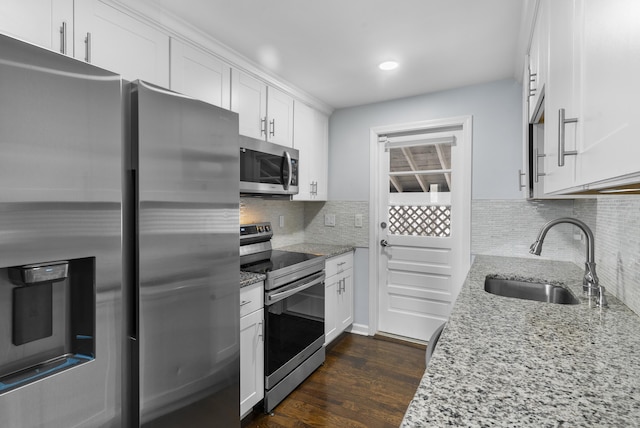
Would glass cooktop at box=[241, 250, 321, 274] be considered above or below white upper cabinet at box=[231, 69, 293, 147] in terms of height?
below

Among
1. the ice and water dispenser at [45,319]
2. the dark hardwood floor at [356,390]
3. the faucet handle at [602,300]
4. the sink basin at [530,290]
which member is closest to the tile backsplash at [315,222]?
the dark hardwood floor at [356,390]

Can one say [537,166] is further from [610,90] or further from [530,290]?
[610,90]

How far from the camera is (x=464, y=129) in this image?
2.86 m

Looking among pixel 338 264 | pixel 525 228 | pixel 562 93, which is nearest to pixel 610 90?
pixel 562 93

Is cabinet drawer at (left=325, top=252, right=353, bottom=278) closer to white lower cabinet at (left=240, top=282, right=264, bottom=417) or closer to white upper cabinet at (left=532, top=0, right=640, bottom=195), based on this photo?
white lower cabinet at (left=240, top=282, right=264, bottom=417)

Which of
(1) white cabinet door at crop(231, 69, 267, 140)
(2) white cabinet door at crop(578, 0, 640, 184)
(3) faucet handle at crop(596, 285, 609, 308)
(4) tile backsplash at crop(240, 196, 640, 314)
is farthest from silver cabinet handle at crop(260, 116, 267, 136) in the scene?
(3) faucet handle at crop(596, 285, 609, 308)

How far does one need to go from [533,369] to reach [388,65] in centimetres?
215

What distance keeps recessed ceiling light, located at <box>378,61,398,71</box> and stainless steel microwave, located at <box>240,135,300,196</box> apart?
905 mm

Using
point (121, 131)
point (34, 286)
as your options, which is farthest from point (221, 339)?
point (121, 131)

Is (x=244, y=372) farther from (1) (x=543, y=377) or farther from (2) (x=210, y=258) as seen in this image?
(1) (x=543, y=377)

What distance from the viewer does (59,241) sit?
3.02 ft

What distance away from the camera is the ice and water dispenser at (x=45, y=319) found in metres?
0.88

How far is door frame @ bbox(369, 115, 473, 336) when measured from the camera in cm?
285

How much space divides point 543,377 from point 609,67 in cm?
65
